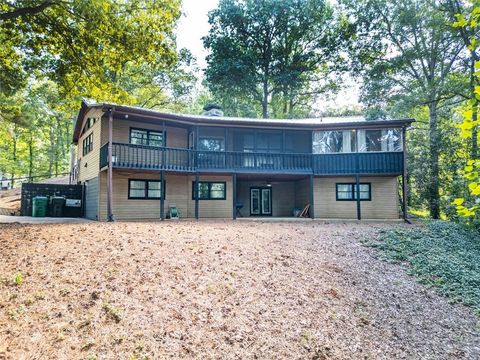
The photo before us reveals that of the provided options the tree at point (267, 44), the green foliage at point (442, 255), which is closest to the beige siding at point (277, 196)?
the green foliage at point (442, 255)

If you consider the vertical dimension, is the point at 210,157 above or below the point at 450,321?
above

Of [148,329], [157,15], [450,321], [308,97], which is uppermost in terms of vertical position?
[308,97]

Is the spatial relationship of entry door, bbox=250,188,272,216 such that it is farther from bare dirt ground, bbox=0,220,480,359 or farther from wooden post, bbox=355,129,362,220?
bare dirt ground, bbox=0,220,480,359

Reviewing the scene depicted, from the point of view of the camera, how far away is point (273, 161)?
1647cm

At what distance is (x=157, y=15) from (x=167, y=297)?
10.1 metres

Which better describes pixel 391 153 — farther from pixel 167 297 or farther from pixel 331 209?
pixel 167 297

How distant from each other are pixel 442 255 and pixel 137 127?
545 inches

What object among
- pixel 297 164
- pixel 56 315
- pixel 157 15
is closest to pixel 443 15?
pixel 297 164

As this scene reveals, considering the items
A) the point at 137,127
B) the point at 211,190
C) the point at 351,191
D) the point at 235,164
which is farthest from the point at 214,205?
the point at 351,191

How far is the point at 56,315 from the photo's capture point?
4328 mm

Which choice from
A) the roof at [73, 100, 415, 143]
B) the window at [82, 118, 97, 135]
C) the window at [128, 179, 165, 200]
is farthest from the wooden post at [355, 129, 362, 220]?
the window at [82, 118, 97, 135]

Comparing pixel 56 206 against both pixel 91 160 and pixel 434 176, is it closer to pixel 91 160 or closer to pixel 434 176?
pixel 91 160

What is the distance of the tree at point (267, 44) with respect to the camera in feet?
83.9

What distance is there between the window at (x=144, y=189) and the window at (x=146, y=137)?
6.54 ft
